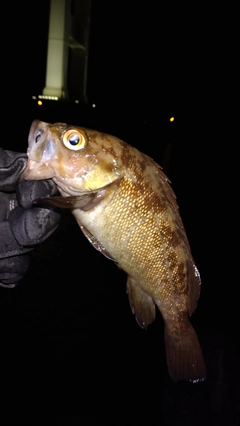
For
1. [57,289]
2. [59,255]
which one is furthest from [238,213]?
[57,289]

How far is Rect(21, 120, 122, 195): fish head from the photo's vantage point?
2119 mm

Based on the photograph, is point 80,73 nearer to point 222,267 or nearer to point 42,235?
point 222,267

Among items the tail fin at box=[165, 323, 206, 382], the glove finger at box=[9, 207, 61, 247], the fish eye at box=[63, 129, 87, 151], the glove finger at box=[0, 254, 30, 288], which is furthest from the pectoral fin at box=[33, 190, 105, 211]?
the tail fin at box=[165, 323, 206, 382]

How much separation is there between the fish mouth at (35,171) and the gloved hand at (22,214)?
0.18ft

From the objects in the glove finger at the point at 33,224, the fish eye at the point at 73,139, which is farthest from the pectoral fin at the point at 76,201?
the fish eye at the point at 73,139

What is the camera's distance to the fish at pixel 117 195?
7.04 feet

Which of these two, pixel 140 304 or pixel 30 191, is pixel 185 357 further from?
pixel 30 191

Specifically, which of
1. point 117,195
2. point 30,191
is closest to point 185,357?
point 117,195

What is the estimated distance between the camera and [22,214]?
7.22 feet

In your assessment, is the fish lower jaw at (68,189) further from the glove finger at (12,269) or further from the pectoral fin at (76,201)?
the glove finger at (12,269)

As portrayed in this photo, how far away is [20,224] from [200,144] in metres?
27.8

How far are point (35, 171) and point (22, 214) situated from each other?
249 mm

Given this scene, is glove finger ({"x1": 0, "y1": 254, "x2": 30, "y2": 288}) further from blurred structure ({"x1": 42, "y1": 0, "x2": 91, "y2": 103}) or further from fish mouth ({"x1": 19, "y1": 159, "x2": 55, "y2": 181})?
blurred structure ({"x1": 42, "y1": 0, "x2": 91, "y2": 103})

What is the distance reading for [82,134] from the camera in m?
2.20
